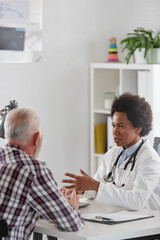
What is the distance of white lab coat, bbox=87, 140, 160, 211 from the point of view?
2.79 metres

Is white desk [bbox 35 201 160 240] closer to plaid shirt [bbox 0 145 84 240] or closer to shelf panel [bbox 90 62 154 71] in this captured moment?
plaid shirt [bbox 0 145 84 240]

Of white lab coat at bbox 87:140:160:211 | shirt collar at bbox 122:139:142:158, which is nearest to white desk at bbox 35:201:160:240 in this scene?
white lab coat at bbox 87:140:160:211

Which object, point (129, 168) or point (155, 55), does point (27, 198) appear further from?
point (155, 55)

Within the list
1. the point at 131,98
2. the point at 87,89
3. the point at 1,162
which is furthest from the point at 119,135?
the point at 87,89

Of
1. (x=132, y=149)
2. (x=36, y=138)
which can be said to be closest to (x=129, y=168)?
(x=132, y=149)

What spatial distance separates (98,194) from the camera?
2814mm

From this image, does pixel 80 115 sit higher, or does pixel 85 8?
pixel 85 8

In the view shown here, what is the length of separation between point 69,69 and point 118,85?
525 mm

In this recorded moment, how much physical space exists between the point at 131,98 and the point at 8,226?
4.09ft

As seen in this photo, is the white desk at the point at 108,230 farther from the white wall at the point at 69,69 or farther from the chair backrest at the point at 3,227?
the white wall at the point at 69,69

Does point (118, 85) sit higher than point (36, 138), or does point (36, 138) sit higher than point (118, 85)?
point (118, 85)

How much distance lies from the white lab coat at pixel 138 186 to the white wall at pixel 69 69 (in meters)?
1.42

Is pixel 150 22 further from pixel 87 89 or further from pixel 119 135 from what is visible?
pixel 119 135

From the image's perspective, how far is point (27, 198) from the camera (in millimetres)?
2250
